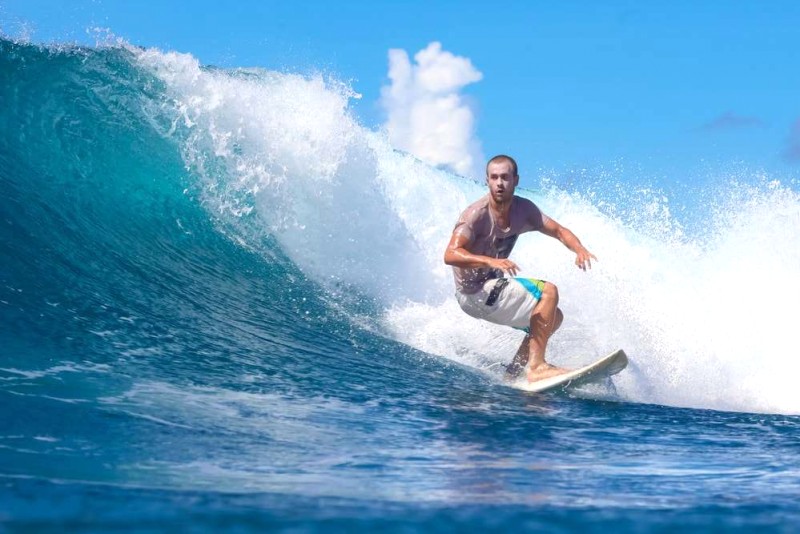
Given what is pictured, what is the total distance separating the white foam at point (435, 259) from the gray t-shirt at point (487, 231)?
3.21ft

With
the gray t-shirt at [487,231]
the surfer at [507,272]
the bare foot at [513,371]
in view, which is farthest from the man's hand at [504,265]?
the bare foot at [513,371]

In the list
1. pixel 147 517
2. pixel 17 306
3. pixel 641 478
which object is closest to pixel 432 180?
pixel 17 306

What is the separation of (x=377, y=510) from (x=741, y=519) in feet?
3.17

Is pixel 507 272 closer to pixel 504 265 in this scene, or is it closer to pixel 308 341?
pixel 504 265

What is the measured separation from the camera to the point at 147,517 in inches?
78.4

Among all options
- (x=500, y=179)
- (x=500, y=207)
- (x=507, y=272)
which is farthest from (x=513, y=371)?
(x=500, y=179)

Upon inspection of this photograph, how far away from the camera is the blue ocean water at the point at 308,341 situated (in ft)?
7.97

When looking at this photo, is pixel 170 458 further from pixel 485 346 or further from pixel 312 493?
pixel 485 346

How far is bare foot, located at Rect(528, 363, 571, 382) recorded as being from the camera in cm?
564

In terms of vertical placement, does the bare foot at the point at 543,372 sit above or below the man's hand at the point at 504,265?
below

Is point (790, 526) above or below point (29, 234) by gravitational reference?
below

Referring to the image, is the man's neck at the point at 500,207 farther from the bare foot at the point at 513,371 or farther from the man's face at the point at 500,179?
the bare foot at the point at 513,371

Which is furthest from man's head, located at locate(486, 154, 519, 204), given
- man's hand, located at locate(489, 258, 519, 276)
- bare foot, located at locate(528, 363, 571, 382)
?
bare foot, located at locate(528, 363, 571, 382)

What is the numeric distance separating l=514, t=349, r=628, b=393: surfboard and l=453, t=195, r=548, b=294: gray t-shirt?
988mm
